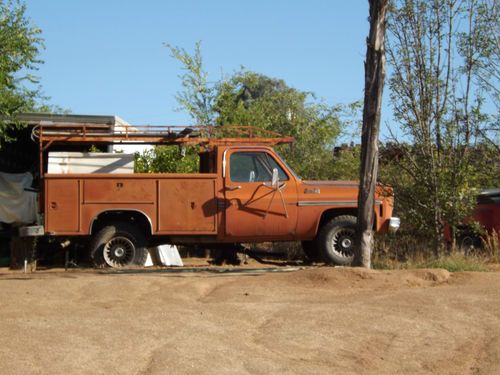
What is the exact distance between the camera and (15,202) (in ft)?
54.8

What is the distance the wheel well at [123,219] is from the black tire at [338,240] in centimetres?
302

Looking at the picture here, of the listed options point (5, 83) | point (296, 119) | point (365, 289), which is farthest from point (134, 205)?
point (296, 119)

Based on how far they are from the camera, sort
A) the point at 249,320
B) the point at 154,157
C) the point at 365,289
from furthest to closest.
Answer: the point at 154,157
the point at 365,289
the point at 249,320

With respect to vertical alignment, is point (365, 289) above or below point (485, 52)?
below

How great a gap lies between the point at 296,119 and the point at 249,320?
18418mm

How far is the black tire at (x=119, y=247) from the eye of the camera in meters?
13.1

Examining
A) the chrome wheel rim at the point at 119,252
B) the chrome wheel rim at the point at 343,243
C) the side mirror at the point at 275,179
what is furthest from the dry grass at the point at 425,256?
the chrome wheel rim at the point at 119,252

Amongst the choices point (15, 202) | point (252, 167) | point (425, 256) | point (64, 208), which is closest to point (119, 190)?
point (64, 208)

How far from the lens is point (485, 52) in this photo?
1469 centimetres

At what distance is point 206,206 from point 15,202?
217 inches

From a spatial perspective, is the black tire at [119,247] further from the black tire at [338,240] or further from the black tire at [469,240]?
the black tire at [469,240]

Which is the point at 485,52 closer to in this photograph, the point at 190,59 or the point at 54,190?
the point at 54,190

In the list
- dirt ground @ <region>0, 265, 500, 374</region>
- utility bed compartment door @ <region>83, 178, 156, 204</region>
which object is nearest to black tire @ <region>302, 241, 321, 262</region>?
utility bed compartment door @ <region>83, 178, 156, 204</region>

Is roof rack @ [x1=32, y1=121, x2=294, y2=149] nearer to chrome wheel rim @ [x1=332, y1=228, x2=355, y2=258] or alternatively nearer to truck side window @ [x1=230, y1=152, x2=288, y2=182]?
truck side window @ [x1=230, y1=152, x2=288, y2=182]
